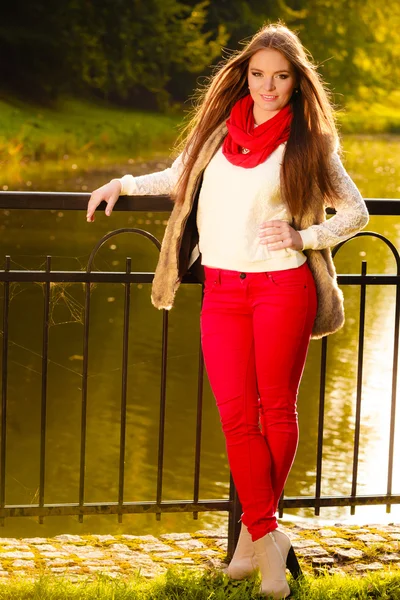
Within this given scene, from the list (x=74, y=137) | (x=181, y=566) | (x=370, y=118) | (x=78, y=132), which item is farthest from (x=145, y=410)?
(x=370, y=118)

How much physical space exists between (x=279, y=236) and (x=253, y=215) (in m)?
0.10

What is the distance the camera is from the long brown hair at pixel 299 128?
3.56m

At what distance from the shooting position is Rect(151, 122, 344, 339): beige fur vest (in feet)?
12.1

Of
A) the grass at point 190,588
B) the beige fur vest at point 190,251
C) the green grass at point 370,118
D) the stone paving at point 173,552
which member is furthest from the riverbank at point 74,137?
the grass at point 190,588

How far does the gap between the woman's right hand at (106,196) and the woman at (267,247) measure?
0.24 meters

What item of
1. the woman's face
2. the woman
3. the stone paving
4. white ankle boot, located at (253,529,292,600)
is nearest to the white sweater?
the woman

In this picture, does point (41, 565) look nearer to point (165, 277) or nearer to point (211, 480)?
point (165, 277)

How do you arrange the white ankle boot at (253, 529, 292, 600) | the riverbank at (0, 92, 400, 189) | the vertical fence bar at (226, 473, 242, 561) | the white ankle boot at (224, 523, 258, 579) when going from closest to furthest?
the white ankle boot at (253, 529, 292, 600) < the white ankle boot at (224, 523, 258, 579) < the vertical fence bar at (226, 473, 242, 561) < the riverbank at (0, 92, 400, 189)

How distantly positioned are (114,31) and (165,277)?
3376 cm

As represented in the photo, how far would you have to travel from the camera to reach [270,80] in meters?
3.60

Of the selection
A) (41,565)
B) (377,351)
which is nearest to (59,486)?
(41,565)

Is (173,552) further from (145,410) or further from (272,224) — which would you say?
(145,410)

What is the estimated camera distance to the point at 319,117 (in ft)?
12.0

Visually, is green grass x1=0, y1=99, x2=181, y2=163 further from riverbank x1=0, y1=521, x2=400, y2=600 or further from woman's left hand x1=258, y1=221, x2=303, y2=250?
woman's left hand x1=258, y1=221, x2=303, y2=250
